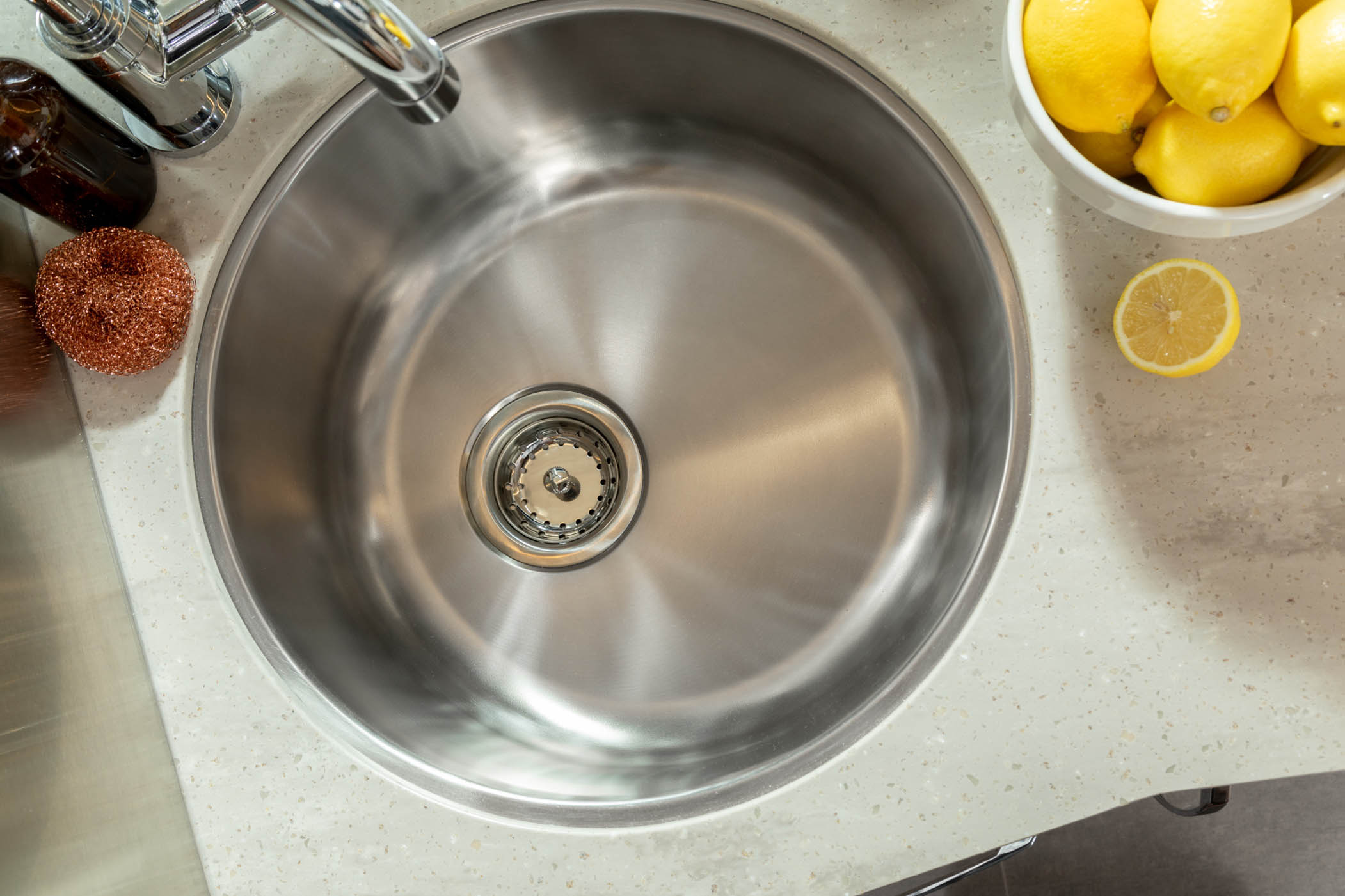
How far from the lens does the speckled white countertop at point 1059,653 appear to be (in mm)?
578

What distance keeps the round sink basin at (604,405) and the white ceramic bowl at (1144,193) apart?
5.0 inches

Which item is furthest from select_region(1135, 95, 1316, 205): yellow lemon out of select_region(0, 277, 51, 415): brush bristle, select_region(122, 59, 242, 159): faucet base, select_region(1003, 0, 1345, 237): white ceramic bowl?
select_region(0, 277, 51, 415): brush bristle

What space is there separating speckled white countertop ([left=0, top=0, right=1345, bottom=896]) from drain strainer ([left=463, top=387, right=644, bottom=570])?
24 centimetres

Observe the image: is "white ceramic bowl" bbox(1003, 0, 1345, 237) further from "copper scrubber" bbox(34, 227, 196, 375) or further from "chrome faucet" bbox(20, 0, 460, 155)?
"copper scrubber" bbox(34, 227, 196, 375)

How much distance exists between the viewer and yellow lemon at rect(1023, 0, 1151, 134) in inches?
18.9

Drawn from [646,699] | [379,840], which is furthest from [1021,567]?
[379,840]

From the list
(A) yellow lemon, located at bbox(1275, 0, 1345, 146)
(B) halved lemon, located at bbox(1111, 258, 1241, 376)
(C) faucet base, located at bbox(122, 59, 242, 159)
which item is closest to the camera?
(A) yellow lemon, located at bbox(1275, 0, 1345, 146)

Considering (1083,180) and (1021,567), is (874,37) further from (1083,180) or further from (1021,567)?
(1021,567)

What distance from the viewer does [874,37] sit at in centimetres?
65

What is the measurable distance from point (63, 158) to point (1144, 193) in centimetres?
71

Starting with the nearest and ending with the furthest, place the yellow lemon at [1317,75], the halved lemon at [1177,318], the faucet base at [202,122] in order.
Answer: the yellow lemon at [1317,75], the halved lemon at [1177,318], the faucet base at [202,122]

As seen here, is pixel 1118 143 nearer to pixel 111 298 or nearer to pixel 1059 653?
pixel 1059 653

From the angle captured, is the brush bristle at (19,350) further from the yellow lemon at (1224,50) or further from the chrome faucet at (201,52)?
the yellow lemon at (1224,50)

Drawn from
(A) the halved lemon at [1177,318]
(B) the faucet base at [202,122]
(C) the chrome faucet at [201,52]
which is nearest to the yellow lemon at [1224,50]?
(A) the halved lemon at [1177,318]
